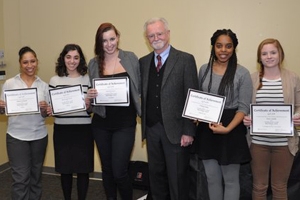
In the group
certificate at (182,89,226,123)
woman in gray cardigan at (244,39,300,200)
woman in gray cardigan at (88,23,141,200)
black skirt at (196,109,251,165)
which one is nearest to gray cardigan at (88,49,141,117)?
woman in gray cardigan at (88,23,141,200)

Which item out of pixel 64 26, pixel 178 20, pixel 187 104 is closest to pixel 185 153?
pixel 187 104

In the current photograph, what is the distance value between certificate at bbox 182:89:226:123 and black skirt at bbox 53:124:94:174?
99 centimetres

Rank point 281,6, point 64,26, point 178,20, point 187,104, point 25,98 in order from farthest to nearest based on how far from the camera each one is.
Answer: point 64,26
point 178,20
point 281,6
point 25,98
point 187,104

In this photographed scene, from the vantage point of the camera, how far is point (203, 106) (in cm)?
241

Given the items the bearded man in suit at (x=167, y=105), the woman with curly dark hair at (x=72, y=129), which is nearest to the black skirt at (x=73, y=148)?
the woman with curly dark hair at (x=72, y=129)

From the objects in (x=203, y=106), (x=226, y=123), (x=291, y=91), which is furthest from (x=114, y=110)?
(x=291, y=91)

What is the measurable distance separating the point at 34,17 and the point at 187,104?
116 inches

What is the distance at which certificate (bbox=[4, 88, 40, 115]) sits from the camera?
278 cm

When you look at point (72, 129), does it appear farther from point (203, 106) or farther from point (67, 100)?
point (203, 106)

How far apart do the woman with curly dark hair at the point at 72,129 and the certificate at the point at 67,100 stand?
66 millimetres

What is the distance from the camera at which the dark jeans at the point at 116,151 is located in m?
2.70

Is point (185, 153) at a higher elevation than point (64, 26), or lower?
lower

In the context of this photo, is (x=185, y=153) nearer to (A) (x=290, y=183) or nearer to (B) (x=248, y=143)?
(B) (x=248, y=143)

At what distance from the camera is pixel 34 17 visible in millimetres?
4367
